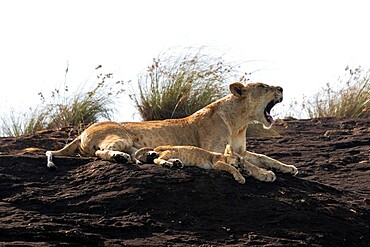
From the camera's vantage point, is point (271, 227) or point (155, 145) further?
point (155, 145)

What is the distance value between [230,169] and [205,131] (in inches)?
68.0

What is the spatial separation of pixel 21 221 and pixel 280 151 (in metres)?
5.17

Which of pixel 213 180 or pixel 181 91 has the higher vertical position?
pixel 181 91

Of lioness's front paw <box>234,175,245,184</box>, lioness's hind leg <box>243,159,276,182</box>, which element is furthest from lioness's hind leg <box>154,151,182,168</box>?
lioness's hind leg <box>243,159,276,182</box>

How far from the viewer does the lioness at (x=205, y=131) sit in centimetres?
986

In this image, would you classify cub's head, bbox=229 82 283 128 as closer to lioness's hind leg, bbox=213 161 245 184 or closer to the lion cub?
the lion cub

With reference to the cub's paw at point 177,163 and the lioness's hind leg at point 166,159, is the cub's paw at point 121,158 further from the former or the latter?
the cub's paw at point 177,163

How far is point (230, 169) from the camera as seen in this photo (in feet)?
29.7

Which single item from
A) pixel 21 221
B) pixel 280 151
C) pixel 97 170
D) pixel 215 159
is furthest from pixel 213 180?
pixel 280 151

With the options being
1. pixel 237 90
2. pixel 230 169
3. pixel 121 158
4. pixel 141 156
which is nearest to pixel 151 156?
pixel 141 156

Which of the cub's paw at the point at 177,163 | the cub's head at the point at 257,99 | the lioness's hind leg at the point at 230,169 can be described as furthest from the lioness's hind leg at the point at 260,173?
the cub's head at the point at 257,99

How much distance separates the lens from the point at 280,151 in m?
12.4

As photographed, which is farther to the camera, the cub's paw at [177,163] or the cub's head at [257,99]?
the cub's head at [257,99]

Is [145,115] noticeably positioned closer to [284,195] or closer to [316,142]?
[316,142]
